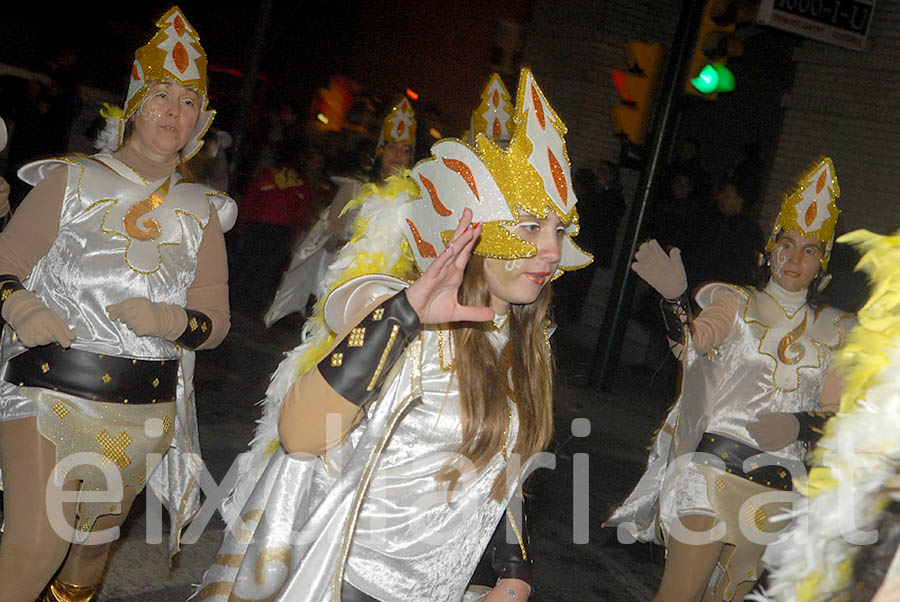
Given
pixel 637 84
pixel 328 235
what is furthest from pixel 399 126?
pixel 637 84

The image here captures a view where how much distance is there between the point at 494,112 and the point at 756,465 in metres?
2.87

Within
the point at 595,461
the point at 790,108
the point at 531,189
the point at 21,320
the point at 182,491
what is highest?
the point at 790,108

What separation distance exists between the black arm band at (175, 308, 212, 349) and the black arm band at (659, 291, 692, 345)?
6.83 ft

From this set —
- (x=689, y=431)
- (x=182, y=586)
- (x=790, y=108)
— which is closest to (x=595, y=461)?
(x=689, y=431)

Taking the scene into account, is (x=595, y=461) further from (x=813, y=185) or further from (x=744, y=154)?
(x=744, y=154)

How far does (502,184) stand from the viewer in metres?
2.60

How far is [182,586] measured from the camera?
176 inches

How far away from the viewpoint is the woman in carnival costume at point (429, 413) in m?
2.26

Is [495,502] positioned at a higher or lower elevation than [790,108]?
lower

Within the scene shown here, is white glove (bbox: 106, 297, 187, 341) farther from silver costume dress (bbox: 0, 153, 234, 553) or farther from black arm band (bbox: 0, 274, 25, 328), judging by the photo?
black arm band (bbox: 0, 274, 25, 328)

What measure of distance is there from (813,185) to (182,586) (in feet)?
11.2

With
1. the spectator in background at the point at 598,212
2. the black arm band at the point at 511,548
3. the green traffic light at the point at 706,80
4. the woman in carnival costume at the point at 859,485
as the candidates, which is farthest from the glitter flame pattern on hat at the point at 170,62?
the spectator in background at the point at 598,212

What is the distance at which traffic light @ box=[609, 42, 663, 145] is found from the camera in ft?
29.0

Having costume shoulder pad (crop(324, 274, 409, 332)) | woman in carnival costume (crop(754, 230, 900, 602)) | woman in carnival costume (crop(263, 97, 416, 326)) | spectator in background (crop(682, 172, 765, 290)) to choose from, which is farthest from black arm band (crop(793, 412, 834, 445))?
spectator in background (crop(682, 172, 765, 290))
